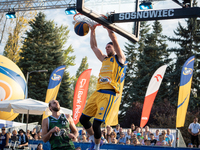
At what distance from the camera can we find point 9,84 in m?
18.1

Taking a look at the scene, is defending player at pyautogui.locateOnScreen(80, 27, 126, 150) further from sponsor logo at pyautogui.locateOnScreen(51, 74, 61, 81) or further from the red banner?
sponsor logo at pyautogui.locateOnScreen(51, 74, 61, 81)

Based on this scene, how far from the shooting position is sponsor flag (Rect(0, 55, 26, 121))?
17.7 meters

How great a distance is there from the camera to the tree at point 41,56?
32.9 m

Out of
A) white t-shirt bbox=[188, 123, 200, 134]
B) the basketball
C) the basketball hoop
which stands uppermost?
the basketball hoop

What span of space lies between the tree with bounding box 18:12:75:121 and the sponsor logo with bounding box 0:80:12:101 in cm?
1431

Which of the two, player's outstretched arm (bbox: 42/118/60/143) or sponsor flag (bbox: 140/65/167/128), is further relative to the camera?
sponsor flag (bbox: 140/65/167/128)

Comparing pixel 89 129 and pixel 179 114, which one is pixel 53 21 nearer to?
pixel 179 114

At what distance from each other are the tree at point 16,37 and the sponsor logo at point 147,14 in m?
33.0

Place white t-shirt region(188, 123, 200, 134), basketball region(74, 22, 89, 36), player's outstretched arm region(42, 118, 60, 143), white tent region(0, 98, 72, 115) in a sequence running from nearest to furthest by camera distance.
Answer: player's outstretched arm region(42, 118, 60, 143), basketball region(74, 22, 89, 36), white tent region(0, 98, 72, 115), white t-shirt region(188, 123, 200, 134)

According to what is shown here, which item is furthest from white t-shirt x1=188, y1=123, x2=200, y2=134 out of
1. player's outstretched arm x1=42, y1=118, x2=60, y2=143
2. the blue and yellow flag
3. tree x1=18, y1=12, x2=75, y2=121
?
tree x1=18, y1=12, x2=75, y2=121

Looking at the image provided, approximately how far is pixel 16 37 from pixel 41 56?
5032mm

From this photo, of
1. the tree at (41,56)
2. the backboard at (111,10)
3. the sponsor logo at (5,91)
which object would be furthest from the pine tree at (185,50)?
the backboard at (111,10)

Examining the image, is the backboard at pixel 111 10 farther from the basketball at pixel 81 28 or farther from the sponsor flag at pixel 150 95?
the sponsor flag at pixel 150 95

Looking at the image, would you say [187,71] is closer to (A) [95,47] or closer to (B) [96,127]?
(A) [95,47]
